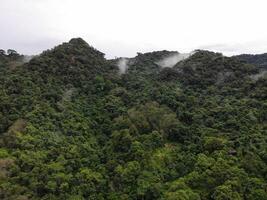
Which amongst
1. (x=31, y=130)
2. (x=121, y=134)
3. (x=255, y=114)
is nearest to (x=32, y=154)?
(x=31, y=130)

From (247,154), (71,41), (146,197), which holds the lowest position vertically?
(146,197)

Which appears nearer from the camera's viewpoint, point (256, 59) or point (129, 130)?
point (129, 130)

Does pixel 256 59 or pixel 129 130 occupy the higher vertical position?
pixel 256 59

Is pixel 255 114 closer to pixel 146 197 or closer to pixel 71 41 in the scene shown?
pixel 146 197

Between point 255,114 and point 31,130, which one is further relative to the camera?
point 255,114

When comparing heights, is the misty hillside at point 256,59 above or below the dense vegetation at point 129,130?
above

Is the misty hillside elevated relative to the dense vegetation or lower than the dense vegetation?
elevated

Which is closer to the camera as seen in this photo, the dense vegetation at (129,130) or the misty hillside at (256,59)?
the dense vegetation at (129,130)

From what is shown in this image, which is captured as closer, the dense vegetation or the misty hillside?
the dense vegetation
